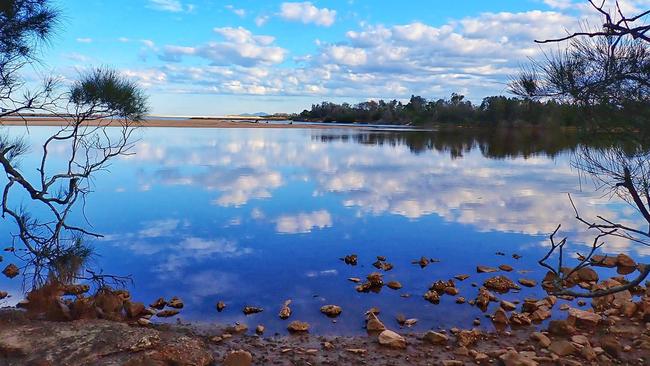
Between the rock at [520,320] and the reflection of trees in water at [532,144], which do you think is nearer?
the reflection of trees in water at [532,144]

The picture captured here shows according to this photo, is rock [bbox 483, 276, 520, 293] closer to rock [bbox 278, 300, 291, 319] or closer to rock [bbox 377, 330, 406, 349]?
rock [bbox 377, 330, 406, 349]

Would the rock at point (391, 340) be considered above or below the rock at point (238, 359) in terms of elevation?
below

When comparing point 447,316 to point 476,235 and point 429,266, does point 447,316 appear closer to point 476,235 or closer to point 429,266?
point 429,266

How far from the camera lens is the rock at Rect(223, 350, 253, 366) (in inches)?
205

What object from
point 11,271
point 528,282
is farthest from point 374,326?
point 11,271

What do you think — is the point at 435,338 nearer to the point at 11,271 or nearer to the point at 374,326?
the point at 374,326

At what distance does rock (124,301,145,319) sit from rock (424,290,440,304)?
4.05 meters

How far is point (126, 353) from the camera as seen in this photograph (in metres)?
5.11

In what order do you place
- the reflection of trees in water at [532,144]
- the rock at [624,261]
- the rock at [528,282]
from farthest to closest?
1. the rock at [624,261]
2. the rock at [528,282]
3. the reflection of trees in water at [532,144]

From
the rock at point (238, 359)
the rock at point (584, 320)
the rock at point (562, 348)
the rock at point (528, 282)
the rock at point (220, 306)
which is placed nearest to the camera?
the rock at point (238, 359)

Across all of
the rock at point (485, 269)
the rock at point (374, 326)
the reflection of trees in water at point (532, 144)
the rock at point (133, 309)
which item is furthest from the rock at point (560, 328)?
the rock at point (133, 309)

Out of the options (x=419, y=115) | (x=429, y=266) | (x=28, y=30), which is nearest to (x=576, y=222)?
(x=429, y=266)

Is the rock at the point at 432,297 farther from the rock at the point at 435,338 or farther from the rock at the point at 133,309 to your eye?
the rock at the point at 133,309

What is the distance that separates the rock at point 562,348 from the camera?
5.64 meters
